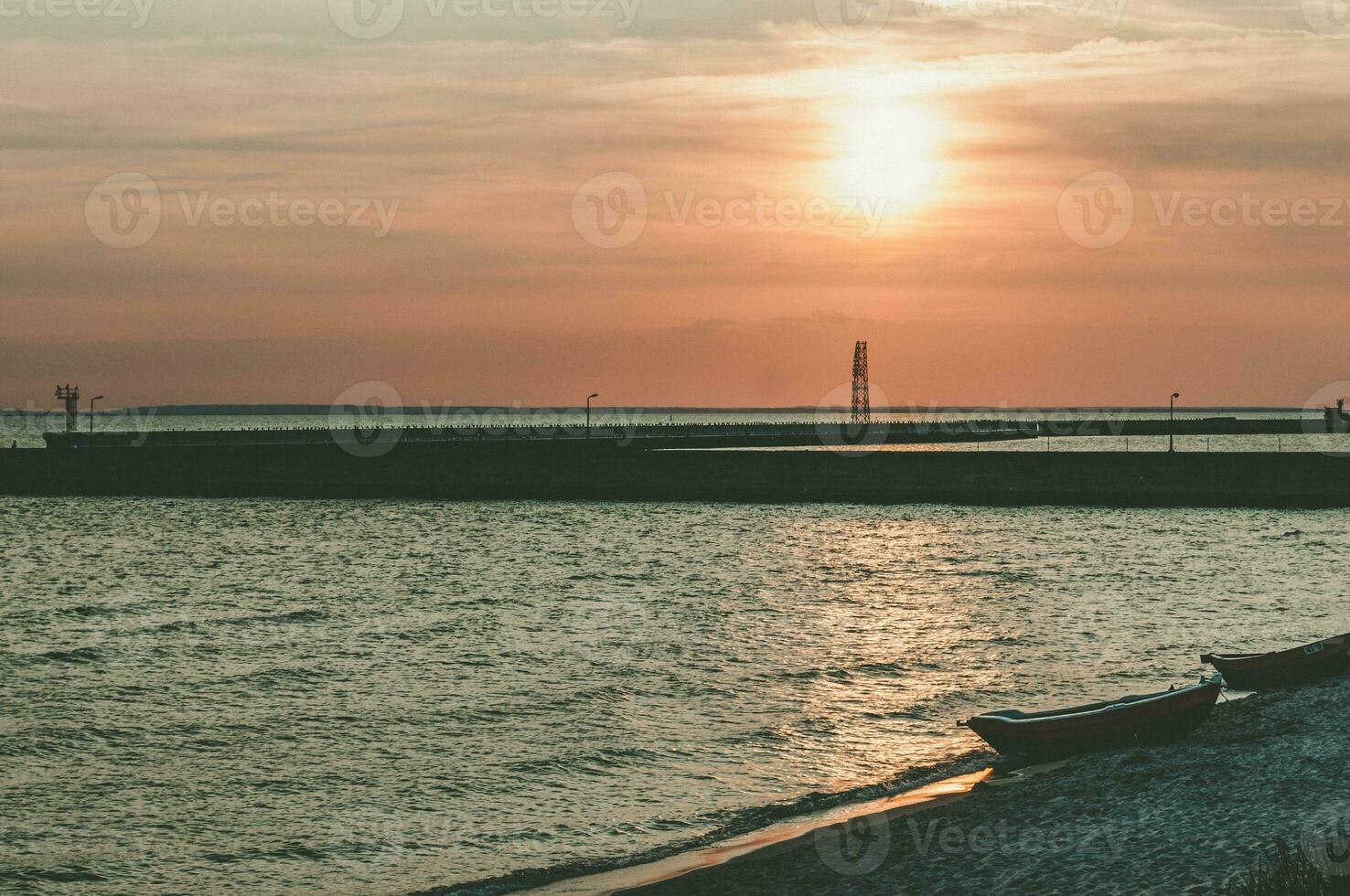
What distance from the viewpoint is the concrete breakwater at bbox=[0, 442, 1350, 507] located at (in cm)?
9600

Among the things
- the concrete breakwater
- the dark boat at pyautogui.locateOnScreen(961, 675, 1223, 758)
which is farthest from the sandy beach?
the concrete breakwater

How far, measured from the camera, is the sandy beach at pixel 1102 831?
15234 mm

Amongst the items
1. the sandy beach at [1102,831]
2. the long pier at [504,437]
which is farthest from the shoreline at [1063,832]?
the long pier at [504,437]

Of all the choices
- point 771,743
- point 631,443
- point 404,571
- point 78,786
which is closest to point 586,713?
point 771,743

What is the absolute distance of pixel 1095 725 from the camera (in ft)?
74.6

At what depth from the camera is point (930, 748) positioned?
24344mm

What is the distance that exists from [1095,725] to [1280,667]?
8.51 metres

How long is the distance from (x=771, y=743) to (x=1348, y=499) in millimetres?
81512

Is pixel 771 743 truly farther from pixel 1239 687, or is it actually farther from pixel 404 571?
pixel 404 571

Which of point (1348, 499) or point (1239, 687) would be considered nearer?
point (1239, 687)

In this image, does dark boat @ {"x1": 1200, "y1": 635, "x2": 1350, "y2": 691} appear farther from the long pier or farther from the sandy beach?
the long pier

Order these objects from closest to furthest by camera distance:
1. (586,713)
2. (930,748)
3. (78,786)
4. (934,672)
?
(78,786) → (930,748) → (586,713) → (934,672)

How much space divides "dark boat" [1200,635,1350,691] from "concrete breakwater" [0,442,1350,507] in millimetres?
68687

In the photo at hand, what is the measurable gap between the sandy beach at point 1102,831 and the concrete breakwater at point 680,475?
78475mm
